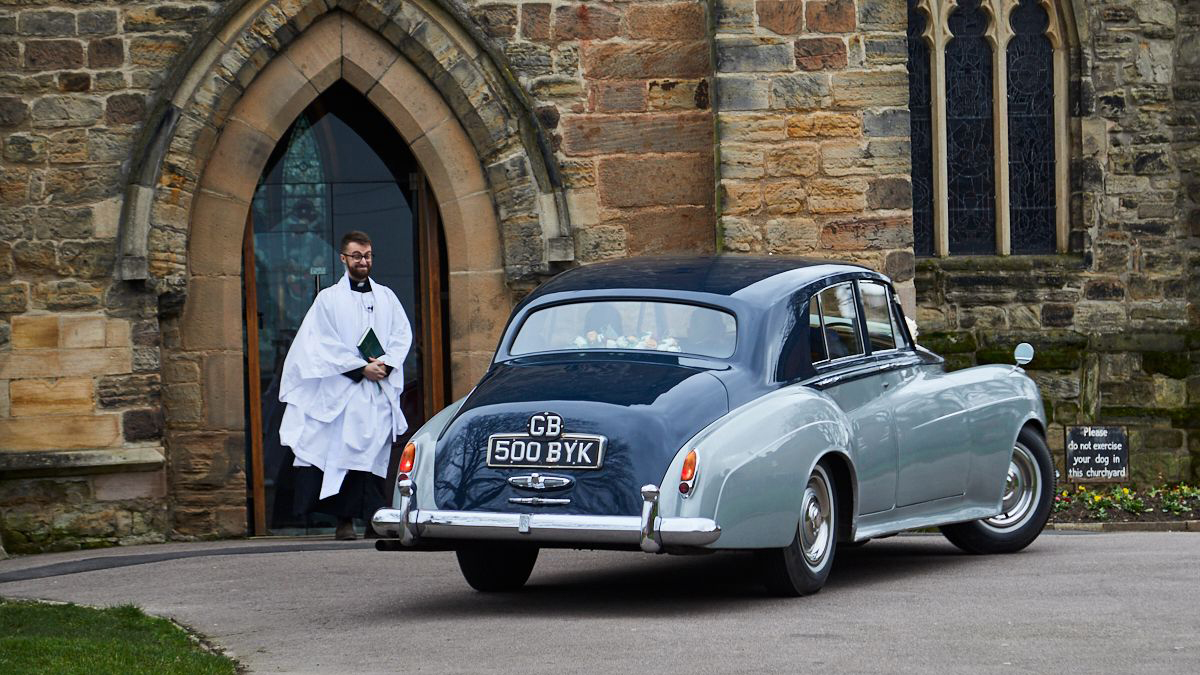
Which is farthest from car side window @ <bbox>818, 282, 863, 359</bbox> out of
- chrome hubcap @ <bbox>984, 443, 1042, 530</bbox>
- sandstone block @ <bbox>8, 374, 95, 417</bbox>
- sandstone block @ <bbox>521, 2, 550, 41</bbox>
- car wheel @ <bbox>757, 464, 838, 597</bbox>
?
sandstone block @ <bbox>8, 374, 95, 417</bbox>

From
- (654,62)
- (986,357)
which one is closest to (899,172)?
(654,62)

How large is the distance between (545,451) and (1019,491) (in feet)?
11.6

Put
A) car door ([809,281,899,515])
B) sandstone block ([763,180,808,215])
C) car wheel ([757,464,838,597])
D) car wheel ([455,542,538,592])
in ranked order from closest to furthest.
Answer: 1. car wheel ([757,464,838,597])
2. car door ([809,281,899,515])
3. car wheel ([455,542,538,592])
4. sandstone block ([763,180,808,215])

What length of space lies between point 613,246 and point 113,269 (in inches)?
136

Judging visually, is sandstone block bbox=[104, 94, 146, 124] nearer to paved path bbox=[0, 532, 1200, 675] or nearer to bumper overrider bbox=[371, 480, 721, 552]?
paved path bbox=[0, 532, 1200, 675]

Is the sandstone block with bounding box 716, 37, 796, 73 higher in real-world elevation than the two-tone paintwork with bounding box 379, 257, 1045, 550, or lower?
higher

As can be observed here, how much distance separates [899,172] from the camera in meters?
13.4

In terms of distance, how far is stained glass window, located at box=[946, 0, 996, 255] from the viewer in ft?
54.9

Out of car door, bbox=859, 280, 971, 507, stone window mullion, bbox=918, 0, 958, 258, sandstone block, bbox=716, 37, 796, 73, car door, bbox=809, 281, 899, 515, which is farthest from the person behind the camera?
stone window mullion, bbox=918, 0, 958, 258

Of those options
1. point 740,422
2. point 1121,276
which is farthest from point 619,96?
point 740,422

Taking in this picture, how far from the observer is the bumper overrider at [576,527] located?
7723 millimetres

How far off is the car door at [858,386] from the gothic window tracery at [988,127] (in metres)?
7.49

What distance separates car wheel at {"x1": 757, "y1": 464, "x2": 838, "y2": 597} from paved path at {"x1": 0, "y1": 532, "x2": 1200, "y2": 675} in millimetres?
85

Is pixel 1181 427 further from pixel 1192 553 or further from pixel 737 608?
pixel 737 608
